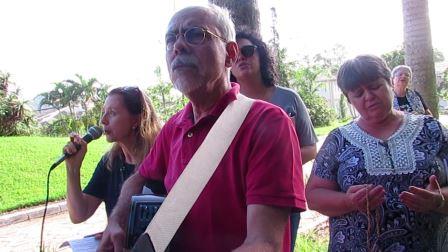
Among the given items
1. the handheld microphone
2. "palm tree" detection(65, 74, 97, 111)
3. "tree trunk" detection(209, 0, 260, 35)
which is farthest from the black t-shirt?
"palm tree" detection(65, 74, 97, 111)

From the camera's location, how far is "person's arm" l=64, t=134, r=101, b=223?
106 inches

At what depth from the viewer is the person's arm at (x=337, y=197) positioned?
222cm

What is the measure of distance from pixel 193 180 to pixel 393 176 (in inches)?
47.2

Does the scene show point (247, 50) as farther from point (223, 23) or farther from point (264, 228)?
point (264, 228)

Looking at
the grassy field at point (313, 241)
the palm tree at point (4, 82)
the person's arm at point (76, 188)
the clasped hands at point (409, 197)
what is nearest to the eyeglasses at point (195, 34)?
the clasped hands at point (409, 197)

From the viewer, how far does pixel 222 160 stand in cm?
165

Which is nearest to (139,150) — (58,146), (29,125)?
(58,146)

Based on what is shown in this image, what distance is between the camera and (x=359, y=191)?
2.24 meters

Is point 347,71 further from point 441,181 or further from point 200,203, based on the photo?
point 200,203

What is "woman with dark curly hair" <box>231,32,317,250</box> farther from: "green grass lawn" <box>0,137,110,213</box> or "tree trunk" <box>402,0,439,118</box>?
"green grass lawn" <box>0,137,110,213</box>

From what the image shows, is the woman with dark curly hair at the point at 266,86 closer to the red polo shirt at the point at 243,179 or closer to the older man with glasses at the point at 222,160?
the older man with glasses at the point at 222,160

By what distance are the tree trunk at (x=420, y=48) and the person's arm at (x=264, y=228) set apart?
20.9ft

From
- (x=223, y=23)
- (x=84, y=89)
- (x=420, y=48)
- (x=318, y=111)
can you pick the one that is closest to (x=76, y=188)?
(x=223, y=23)

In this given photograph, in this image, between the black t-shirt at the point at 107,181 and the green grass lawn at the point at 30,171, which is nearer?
the black t-shirt at the point at 107,181
